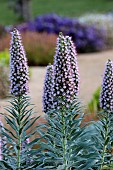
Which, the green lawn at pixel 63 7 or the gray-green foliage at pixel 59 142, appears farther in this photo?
the green lawn at pixel 63 7

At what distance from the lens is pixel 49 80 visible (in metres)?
4.22

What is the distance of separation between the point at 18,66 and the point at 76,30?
1642cm

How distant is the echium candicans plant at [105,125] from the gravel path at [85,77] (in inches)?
196

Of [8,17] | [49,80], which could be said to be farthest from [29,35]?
[8,17]

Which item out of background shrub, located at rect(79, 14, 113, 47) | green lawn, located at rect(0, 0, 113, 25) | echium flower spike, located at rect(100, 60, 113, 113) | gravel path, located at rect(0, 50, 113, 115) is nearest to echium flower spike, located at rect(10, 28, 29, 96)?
echium flower spike, located at rect(100, 60, 113, 113)

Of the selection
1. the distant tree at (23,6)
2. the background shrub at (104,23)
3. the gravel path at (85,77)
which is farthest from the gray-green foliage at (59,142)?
the distant tree at (23,6)

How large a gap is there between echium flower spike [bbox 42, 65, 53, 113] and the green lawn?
34755 mm

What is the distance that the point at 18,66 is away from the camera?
3.81 metres

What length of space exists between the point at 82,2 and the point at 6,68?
3496 cm

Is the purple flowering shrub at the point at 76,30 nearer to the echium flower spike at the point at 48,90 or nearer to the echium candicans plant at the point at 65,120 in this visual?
the echium flower spike at the point at 48,90

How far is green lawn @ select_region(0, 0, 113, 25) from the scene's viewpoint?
4115cm

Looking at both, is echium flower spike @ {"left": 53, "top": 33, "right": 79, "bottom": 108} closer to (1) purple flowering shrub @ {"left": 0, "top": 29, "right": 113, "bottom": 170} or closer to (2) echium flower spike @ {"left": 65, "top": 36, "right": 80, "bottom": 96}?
(1) purple flowering shrub @ {"left": 0, "top": 29, "right": 113, "bottom": 170}

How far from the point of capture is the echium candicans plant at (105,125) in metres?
4.05

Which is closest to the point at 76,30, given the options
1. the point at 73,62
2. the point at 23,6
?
the point at 23,6
